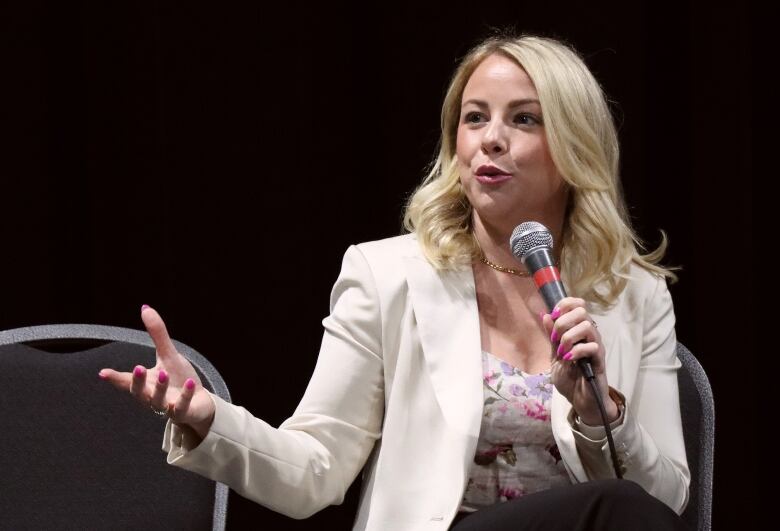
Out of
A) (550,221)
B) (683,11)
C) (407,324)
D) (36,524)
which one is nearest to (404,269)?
(407,324)

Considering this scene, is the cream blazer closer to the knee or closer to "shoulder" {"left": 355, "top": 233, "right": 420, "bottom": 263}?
"shoulder" {"left": 355, "top": 233, "right": 420, "bottom": 263}

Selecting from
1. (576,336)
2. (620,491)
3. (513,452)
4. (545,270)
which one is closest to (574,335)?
(576,336)

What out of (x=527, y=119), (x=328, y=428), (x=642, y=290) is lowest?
(x=328, y=428)

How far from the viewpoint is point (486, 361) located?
2.02 metres

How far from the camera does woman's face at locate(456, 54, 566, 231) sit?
2.04 meters

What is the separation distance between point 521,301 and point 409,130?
0.72 m

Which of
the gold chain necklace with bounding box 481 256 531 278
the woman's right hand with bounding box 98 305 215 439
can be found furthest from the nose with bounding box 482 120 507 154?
the woman's right hand with bounding box 98 305 215 439

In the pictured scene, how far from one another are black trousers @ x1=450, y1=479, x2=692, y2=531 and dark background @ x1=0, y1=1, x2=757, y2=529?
3.31ft

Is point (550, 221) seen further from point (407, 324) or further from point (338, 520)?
point (338, 520)

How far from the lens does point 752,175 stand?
2736 mm

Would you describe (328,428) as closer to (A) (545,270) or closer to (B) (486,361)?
(B) (486,361)

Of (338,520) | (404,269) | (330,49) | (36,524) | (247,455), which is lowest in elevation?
(338,520)

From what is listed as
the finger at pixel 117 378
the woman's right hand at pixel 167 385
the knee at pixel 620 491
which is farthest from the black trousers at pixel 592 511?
the finger at pixel 117 378

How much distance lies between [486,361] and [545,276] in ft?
1.33
